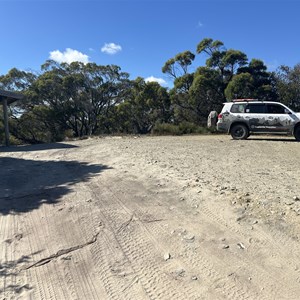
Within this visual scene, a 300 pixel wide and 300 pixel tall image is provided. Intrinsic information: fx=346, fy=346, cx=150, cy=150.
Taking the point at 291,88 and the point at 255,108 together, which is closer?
the point at 255,108

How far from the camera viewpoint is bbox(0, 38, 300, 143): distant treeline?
26094 mm

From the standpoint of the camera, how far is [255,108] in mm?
15328

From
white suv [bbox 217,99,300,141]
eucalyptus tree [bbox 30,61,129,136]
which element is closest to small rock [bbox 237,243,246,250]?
white suv [bbox 217,99,300,141]

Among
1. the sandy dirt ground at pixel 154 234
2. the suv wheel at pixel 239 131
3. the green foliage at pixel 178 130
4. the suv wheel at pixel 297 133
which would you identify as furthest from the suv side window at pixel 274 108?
the green foliage at pixel 178 130

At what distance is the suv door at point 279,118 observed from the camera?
14797mm

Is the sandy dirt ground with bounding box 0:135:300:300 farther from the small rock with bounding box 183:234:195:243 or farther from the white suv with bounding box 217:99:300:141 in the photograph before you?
the white suv with bounding box 217:99:300:141

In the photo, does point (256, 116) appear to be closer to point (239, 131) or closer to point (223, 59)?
point (239, 131)

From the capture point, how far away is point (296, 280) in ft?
11.8

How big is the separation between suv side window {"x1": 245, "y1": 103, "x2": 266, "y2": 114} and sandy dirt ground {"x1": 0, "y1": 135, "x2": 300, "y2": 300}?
752 cm

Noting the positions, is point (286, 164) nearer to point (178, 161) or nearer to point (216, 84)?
point (178, 161)


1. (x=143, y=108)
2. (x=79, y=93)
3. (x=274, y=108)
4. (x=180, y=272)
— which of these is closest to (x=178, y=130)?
(x=274, y=108)

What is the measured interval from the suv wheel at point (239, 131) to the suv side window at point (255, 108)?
73cm

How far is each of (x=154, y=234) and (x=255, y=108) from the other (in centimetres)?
1195

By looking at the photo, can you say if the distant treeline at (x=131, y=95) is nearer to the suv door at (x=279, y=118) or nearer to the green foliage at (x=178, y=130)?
the green foliage at (x=178, y=130)
